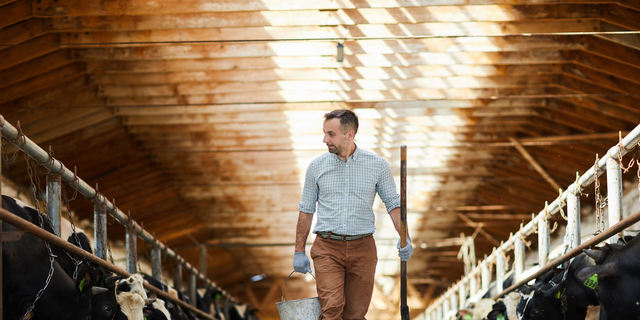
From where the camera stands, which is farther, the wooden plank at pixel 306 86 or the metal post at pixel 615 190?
the wooden plank at pixel 306 86

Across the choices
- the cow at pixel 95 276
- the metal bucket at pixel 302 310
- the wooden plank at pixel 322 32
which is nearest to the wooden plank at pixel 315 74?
the wooden plank at pixel 322 32

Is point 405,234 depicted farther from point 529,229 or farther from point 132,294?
point 529,229

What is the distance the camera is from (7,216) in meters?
4.11

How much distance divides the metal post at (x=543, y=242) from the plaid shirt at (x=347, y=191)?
282cm

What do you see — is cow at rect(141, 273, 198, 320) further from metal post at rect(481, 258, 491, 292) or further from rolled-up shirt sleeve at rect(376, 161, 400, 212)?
metal post at rect(481, 258, 491, 292)

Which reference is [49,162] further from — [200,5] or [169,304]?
[200,5]

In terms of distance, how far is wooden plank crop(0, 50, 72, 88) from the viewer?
32.6ft

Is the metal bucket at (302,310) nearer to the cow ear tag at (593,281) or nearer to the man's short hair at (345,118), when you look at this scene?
the man's short hair at (345,118)

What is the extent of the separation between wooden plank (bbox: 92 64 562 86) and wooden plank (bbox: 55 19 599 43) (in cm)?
137

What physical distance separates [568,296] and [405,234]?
1290 mm

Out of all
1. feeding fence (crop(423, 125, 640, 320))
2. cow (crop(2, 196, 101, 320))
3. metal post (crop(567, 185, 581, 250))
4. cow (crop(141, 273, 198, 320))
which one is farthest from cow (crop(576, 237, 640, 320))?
cow (crop(141, 273, 198, 320))

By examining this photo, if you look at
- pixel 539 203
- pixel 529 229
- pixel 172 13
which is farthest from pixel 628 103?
pixel 172 13

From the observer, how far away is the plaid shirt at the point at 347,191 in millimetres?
5070

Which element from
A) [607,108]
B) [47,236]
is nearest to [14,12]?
[47,236]
